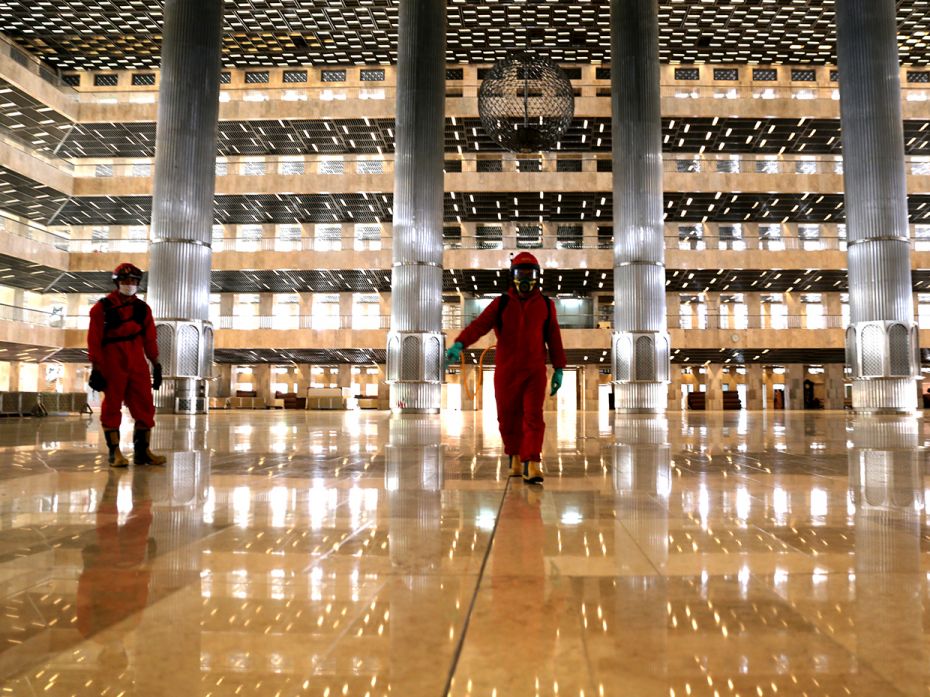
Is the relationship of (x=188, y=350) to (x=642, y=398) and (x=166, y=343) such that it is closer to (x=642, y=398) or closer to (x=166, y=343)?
(x=166, y=343)

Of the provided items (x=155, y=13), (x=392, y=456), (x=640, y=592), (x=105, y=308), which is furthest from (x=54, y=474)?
(x=155, y=13)

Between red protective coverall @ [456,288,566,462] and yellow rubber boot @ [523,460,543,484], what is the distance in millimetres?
320

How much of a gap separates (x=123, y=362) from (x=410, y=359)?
42.3ft

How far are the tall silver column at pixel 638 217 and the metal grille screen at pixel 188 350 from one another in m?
11.3

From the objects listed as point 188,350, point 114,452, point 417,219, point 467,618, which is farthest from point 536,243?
point 467,618

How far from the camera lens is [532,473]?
5.77 meters

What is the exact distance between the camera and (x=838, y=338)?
38031mm

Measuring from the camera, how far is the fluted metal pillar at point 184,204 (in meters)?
18.0

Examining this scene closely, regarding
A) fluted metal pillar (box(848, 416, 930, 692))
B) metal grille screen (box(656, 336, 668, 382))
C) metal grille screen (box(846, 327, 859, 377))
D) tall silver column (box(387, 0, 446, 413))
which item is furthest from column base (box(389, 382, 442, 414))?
fluted metal pillar (box(848, 416, 930, 692))

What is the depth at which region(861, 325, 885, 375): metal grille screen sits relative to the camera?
1708 centimetres

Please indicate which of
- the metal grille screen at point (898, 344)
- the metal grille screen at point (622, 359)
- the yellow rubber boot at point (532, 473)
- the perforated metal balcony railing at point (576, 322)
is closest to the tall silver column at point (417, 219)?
the metal grille screen at point (622, 359)

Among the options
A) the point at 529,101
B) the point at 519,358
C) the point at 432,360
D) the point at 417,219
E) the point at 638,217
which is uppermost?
the point at 529,101

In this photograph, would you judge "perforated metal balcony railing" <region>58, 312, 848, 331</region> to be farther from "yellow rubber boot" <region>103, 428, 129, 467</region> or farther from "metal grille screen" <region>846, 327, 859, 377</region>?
"yellow rubber boot" <region>103, 428, 129, 467</region>

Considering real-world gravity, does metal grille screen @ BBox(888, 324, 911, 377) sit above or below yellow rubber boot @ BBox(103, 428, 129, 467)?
above
